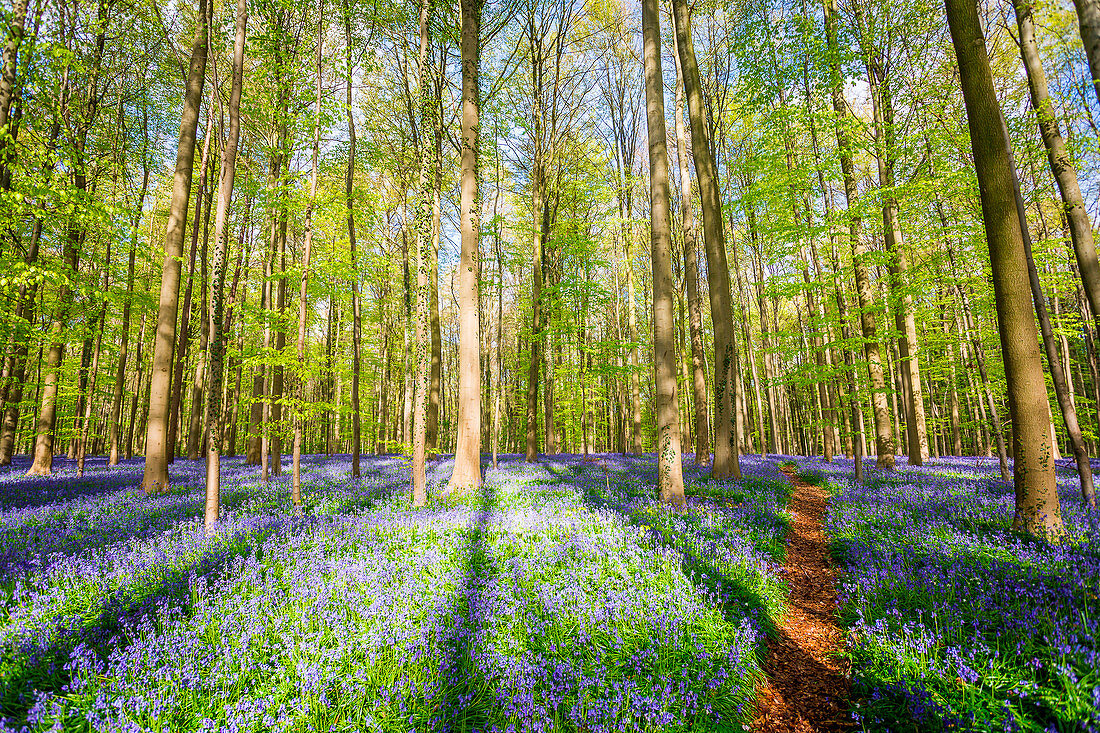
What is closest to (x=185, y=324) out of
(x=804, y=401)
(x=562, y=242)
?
(x=562, y=242)

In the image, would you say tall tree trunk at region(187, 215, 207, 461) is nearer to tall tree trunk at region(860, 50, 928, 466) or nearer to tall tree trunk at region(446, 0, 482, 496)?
tall tree trunk at region(446, 0, 482, 496)

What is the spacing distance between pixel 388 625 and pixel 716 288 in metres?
11.0

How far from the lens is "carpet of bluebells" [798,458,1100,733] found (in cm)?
252

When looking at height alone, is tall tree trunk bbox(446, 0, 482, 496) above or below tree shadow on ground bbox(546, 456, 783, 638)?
above

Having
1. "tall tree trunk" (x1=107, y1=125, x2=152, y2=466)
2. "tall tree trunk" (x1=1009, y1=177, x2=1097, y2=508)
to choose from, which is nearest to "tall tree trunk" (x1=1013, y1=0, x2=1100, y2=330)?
"tall tree trunk" (x1=1009, y1=177, x2=1097, y2=508)

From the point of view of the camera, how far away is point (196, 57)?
10.5 meters

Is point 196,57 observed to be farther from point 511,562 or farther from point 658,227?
point 511,562

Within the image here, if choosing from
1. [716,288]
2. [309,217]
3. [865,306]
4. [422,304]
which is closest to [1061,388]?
[716,288]

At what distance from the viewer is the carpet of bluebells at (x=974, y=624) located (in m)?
2.52

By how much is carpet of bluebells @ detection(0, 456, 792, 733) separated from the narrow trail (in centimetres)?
23

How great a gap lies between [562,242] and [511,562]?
620 inches

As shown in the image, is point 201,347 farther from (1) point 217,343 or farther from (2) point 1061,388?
(2) point 1061,388

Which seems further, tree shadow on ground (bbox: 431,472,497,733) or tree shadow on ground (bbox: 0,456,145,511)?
tree shadow on ground (bbox: 0,456,145,511)

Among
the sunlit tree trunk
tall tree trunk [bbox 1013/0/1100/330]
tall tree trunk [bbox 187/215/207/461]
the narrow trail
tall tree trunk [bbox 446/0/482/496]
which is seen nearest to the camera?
the narrow trail
